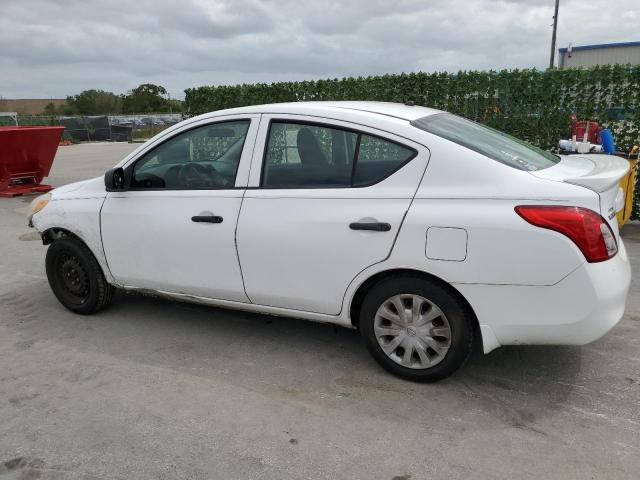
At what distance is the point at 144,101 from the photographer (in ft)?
205

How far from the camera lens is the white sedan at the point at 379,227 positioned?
286 centimetres

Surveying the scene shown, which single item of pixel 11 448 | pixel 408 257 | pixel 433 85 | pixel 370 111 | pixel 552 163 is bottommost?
pixel 11 448

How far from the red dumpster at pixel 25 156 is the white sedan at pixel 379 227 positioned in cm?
816

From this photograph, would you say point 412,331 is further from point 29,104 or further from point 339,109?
point 29,104

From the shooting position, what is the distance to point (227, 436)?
9.56 ft

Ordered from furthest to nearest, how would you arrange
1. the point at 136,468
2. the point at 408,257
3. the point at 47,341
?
the point at 47,341 < the point at 408,257 < the point at 136,468

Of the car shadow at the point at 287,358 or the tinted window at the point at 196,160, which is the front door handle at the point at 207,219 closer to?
the tinted window at the point at 196,160

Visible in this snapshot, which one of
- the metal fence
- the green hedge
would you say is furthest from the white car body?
the metal fence

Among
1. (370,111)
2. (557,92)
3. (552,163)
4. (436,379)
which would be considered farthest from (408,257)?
(557,92)

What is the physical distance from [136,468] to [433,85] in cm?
741

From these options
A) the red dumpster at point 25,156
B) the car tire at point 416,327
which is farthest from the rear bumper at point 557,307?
the red dumpster at point 25,156

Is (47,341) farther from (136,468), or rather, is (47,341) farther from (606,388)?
(606,388)

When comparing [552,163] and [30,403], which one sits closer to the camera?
[30,403]

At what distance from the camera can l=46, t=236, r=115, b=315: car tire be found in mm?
4473
